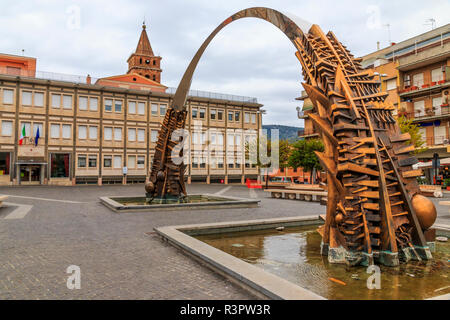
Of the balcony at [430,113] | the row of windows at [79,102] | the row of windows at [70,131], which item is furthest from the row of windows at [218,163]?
the balcony at [430,113]

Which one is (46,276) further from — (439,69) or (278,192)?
(439,69)

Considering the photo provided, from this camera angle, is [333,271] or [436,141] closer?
[333,271]

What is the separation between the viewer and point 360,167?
200 inches

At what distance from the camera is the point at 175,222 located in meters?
10.2

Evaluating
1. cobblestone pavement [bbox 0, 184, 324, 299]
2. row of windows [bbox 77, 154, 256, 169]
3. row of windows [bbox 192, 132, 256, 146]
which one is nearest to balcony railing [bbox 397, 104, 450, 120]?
row of windows [bbox 192, 132, 256, 146]

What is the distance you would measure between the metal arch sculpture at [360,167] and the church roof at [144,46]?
70354mm

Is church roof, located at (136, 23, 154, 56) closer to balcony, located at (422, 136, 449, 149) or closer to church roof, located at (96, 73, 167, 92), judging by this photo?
church roof, located at (96, 73, 167, 92)

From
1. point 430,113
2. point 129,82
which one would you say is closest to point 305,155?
point 430,113

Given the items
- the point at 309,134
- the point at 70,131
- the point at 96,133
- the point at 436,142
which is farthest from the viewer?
the point at 309,134

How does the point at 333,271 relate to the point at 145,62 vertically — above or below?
below

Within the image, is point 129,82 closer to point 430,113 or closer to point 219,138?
point 219,138

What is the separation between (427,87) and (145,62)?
55.1 m

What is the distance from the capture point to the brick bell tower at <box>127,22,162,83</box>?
69.2 metres

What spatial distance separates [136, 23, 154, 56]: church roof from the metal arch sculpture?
2770 inches
